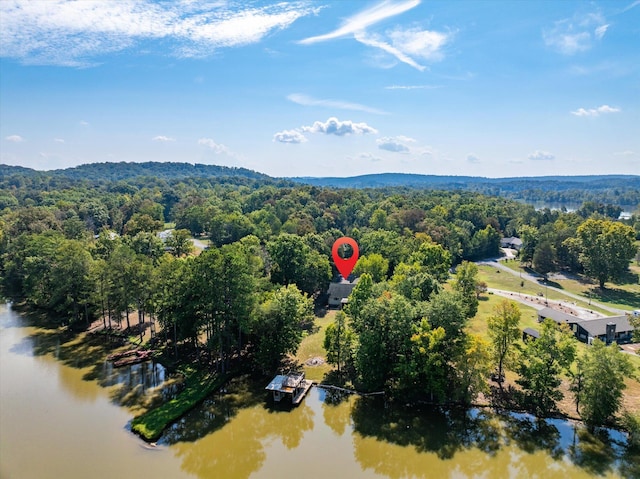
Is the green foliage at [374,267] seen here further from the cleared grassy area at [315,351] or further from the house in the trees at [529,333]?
the house in the trees at [529,333]

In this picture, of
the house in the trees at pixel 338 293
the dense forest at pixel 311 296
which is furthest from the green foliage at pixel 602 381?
the house in the trees at pixel 338 293

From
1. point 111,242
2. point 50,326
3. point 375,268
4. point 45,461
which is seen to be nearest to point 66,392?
point 45,461

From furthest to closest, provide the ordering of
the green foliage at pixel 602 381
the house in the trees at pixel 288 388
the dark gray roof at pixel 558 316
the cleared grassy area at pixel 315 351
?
the dark gray roof at pixel 558 316, the cleared grassy area at pixel 315 351, the house in the trees at pixel 288 388, the green foliage at pixel 602 381

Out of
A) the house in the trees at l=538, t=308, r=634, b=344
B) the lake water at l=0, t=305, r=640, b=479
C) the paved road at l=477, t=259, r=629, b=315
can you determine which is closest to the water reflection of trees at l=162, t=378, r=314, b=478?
the lake water at l=0, t=305, r=640, b=479

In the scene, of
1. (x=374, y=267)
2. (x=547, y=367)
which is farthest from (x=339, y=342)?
(x=374, y=267)

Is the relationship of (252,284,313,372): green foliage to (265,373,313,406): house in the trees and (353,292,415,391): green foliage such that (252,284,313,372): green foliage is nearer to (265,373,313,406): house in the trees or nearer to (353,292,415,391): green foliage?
(265,373,313,406): house in the trees

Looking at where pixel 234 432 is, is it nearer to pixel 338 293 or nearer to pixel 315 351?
pixel 315 351

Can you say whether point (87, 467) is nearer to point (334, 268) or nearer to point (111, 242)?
point (111, 242)
